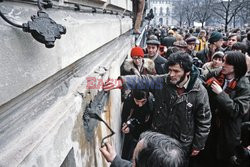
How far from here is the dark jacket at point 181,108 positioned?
2.52 metres

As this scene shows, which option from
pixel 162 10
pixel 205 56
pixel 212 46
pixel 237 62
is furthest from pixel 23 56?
pixel 162 10

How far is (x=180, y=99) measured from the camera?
2.52 meters

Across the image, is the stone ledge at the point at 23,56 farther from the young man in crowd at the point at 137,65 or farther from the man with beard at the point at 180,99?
the young man in crowd at the point at 137,65

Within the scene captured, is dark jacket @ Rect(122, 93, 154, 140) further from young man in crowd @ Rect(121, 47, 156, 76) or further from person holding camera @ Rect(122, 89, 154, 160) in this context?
young man in crowd @ Rect(121, 47, 156, 76)

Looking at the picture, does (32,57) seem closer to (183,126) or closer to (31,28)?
(31,28)

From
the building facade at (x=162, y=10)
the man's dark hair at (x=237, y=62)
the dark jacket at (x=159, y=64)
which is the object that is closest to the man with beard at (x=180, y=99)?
the man's dark hair at (x=237, y=62)

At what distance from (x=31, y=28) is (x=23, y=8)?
27 centimetres

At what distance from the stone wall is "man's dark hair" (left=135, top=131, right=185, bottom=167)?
376 millimetres

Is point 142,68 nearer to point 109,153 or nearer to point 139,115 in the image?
point 139,115

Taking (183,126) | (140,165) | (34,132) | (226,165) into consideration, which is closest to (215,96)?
(183,126)

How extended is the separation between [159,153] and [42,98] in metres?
0.63

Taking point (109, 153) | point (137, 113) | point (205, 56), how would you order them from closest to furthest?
point (109, 153), point (137, 113), point (205, 56)

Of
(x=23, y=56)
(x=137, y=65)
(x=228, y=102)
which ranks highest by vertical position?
(x=23, y=56)

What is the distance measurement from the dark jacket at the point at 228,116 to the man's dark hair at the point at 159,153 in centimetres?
165
